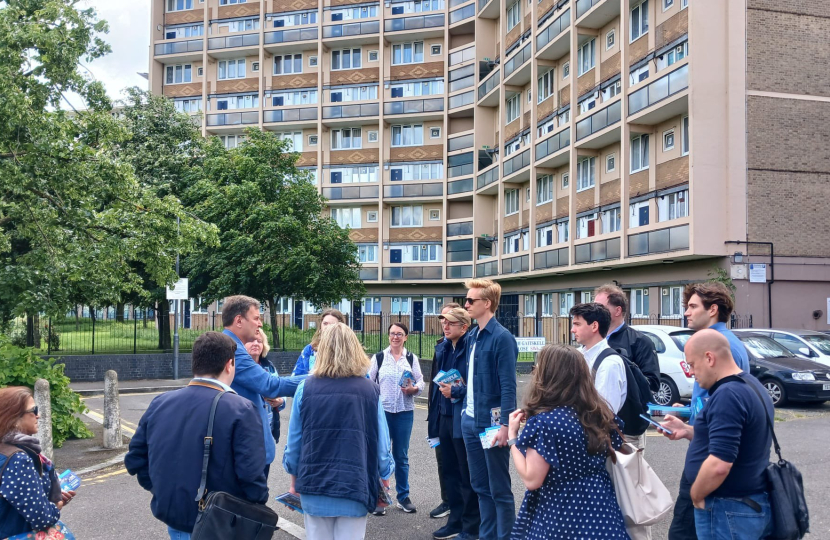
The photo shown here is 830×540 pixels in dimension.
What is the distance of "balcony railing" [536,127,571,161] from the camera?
1276 inches

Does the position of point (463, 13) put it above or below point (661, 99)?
above

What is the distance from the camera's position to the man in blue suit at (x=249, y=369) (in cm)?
479

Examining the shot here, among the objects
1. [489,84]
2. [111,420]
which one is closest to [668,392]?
[111,420]

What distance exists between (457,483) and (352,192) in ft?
139

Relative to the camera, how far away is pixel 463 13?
4550 cm

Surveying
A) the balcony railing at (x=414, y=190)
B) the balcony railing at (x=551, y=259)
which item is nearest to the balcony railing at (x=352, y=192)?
the balcony railing at (x=414, y=190)

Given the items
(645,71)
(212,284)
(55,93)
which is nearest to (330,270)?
(212,284)

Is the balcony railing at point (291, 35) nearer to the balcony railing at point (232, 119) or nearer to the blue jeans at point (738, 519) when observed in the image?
the balcony railing at point (232, 119)

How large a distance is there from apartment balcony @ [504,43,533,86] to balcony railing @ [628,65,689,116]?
1000 centimetres

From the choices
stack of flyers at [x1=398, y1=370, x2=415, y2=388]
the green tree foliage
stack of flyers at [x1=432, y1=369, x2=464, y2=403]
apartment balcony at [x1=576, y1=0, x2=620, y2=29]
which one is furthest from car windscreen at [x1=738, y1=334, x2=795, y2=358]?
apartment balcony at [x1=576, y1=0, x2=620, y2=29]

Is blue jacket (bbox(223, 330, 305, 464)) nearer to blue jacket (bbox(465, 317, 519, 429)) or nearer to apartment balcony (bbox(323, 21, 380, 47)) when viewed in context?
blue jacket (bbox(465, 317, 519, 429))

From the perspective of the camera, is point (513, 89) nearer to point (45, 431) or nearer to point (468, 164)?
point (468, 164)

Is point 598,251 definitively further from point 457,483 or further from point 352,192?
point 457,483

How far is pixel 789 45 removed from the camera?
25.1 m
